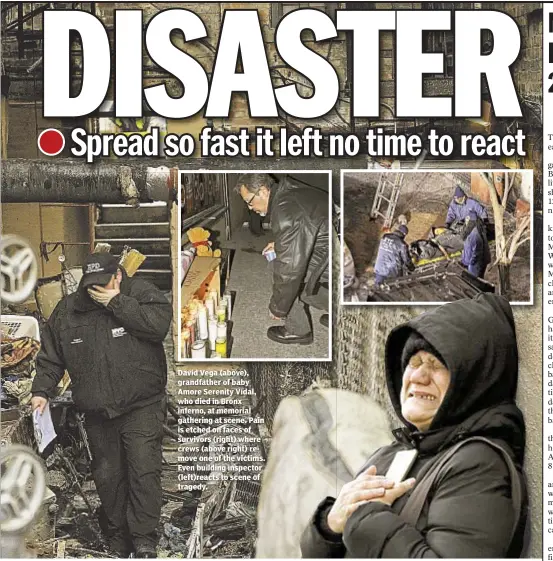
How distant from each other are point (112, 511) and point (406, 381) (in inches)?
60.6

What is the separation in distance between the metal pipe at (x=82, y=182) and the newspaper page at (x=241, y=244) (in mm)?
11

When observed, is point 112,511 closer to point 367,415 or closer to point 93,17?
point 367,415

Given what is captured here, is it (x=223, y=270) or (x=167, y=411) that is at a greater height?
(x=223, y=270)

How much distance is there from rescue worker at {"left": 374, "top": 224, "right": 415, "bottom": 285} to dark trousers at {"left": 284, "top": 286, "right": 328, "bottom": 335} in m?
0.27

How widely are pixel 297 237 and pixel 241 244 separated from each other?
26 centimetres

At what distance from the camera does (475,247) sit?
4.94m

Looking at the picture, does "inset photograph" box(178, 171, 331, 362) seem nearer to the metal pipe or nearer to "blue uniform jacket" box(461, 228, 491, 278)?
the metal pipe

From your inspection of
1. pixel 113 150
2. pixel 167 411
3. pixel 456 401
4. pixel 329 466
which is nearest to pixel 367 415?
pixel 329 466

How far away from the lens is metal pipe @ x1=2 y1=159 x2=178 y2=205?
501 cm

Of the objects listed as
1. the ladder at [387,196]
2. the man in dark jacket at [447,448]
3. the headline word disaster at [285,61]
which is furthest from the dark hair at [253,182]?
the man in dark jacket at [447,448]

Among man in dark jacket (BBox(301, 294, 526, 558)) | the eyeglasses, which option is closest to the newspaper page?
the eyeglasses

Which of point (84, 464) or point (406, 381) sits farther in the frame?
point (84, 464)

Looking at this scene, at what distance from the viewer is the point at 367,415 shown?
4.94m

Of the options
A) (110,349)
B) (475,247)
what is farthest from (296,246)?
(110,349)
